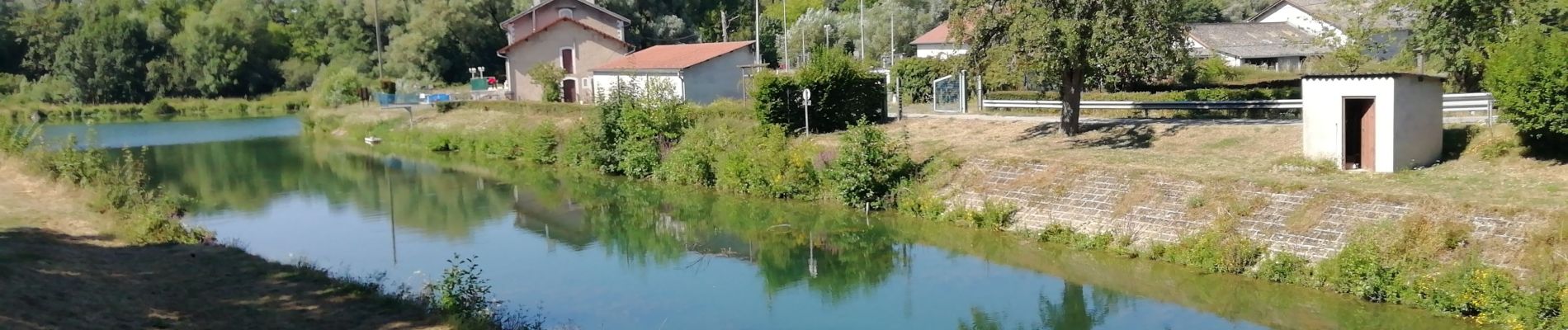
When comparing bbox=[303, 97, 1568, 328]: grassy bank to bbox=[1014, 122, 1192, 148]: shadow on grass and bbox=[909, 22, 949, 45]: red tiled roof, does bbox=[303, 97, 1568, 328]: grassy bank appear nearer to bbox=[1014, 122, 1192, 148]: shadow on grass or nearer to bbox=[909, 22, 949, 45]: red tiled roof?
bbox=[1014, 122, 1192, 148]: shadow on grass

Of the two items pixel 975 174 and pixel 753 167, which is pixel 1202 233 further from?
pixel 753 167

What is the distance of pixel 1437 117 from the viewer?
19.5 meters

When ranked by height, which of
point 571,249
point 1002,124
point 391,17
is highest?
point 391,17

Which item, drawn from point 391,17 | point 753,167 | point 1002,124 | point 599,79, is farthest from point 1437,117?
point 391,17

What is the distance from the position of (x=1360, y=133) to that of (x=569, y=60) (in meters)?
37.6

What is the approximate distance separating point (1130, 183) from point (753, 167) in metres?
9.83

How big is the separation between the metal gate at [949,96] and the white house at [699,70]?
9766mm

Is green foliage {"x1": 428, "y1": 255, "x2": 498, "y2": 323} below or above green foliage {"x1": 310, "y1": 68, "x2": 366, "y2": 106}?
below

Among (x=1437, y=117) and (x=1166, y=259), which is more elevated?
(x=1437, y=117)

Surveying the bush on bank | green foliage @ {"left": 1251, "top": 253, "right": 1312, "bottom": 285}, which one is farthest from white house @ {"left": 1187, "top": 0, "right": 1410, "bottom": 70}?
green foliage @ {"left": 1251, "top": 253, "right": 1312, "bottom": 285}

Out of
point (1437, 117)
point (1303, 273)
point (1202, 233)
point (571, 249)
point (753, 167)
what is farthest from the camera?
point (753, 167)

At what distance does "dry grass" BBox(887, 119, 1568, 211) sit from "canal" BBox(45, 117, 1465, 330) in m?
2.52

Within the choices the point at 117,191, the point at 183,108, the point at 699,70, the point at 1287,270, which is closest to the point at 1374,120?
the point at 1287,270

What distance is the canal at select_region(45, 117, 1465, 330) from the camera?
15602 mm
